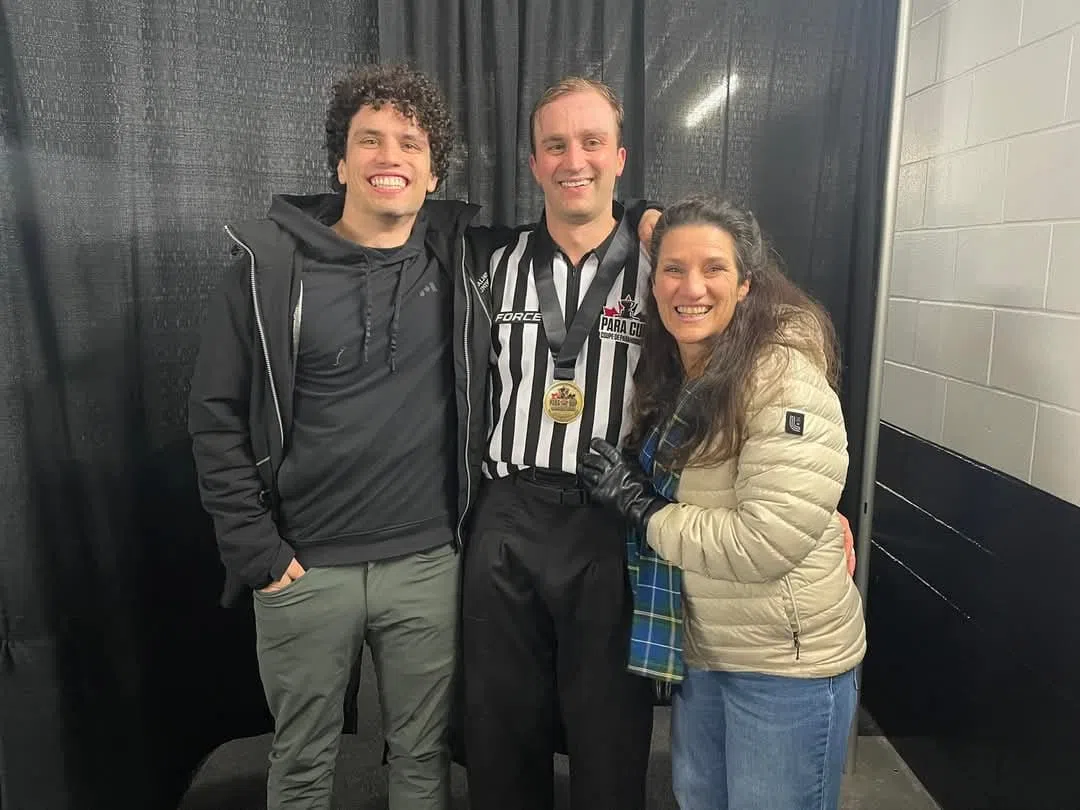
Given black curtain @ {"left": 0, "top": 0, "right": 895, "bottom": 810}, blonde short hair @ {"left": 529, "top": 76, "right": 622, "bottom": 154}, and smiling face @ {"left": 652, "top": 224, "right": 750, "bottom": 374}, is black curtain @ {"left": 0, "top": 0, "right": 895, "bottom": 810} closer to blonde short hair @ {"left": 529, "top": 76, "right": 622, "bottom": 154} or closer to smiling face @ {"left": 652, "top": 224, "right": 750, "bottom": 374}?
blonde short hair @ {"left": 529, "top": 76, "right": 622, "bottom": 154}

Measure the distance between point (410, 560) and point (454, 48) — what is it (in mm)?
1276

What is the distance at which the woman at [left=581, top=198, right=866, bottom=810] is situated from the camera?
1.30 meters

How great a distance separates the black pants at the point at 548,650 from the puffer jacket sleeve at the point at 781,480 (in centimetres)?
30

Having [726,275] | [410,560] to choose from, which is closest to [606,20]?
[726,275]

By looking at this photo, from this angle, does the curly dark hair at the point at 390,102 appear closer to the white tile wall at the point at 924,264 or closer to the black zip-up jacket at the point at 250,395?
the black zip-up jacket at the point at 250,395

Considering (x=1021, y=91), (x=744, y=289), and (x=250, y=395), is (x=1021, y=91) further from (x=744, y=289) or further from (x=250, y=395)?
(x=250, y=395)

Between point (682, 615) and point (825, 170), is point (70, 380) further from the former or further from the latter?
point (825, 170)

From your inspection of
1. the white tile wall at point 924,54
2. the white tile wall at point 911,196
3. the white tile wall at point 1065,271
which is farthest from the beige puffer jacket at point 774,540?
the white tile wall at point 924,54

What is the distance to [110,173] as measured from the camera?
1.85 m

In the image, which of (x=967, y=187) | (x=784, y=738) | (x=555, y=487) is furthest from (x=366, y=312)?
(x=967, y=187)

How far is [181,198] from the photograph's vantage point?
6.41 ft

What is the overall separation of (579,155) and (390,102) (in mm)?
390

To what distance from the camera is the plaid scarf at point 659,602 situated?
1.48 m

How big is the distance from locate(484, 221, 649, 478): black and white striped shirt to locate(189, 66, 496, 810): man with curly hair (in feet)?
0.17
